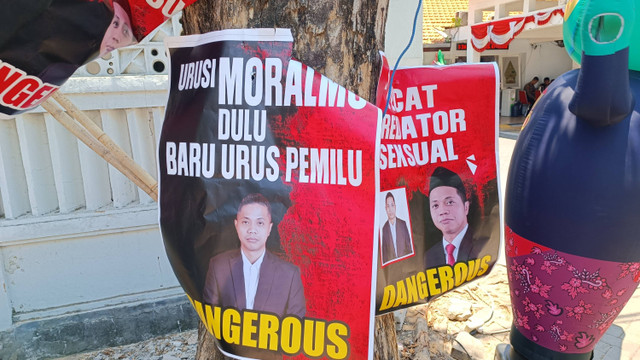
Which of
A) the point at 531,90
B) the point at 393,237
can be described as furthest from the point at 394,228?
the point at 531,90

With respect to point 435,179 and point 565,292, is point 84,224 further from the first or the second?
point 565,292

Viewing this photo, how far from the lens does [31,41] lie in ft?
2.85

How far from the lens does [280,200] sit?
929mm

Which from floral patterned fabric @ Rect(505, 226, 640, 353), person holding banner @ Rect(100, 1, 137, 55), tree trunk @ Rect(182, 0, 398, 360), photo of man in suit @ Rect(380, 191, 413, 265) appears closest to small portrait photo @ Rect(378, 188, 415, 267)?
photo of man in suit @ Rect(380, 191, 413, 265)

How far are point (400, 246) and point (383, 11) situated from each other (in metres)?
0.63

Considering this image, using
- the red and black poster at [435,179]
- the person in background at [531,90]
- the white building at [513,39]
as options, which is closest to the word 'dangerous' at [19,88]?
the red and black poster at [435,179]

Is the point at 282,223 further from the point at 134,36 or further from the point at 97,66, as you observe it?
the point at 97,66

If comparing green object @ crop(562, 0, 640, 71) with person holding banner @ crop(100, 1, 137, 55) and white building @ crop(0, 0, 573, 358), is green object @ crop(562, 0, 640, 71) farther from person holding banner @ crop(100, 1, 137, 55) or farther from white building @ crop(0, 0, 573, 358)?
white building @ crop(0, 0, 573, 358)

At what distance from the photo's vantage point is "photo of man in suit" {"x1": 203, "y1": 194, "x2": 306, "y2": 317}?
93 centimetres

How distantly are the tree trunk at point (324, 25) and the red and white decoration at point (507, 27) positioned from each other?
9662mm

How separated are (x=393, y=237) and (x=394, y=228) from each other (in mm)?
25

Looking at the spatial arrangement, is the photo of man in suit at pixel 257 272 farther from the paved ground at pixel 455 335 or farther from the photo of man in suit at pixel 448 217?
the paved ground at pixel 455 335

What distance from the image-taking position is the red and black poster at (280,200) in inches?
36.5

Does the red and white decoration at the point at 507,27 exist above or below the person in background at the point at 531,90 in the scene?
above
